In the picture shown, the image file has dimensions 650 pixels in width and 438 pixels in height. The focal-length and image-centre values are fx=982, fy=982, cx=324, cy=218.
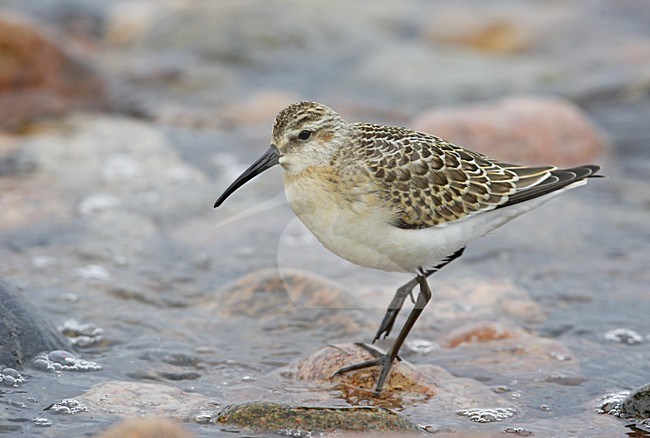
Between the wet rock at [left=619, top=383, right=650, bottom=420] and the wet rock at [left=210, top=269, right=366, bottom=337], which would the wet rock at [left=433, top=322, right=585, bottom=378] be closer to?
the wet rock at [left=619, top=383, right=650, bottom=420]

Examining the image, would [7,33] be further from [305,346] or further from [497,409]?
[497,409]

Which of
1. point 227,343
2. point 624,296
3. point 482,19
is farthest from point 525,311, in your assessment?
point 482,19

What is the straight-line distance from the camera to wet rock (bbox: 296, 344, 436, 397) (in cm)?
701

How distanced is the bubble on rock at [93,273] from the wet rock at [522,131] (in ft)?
15.3

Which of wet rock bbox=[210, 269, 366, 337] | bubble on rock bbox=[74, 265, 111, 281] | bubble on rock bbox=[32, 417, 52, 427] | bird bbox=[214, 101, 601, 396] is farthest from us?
bubble on rock bbox=[74, 265, 111, 281]

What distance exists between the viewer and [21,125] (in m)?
12.5

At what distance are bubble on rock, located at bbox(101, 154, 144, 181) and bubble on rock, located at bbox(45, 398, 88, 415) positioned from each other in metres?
4.97

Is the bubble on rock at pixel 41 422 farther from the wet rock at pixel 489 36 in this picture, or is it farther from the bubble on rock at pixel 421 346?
the wet rock at pixel 489 36

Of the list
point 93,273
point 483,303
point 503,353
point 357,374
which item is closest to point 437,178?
point 357,374

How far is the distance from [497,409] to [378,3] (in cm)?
1275

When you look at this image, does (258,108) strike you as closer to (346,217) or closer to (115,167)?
(115,167)

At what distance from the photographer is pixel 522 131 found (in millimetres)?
12172

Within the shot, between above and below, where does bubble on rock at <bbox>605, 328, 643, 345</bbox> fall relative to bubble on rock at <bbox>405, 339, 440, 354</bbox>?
above

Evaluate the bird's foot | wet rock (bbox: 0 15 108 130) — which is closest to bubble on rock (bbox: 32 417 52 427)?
the bird's foot
